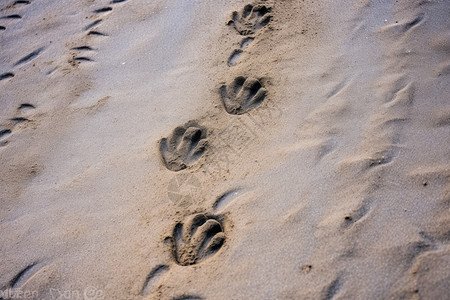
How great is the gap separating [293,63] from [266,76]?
0.75 feet

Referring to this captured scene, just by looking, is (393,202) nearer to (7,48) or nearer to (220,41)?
(220,41)

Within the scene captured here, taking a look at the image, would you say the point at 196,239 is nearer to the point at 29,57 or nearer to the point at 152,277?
the point at 152,277

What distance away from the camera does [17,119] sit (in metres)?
2.85

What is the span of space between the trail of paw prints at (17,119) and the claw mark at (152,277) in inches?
62.4

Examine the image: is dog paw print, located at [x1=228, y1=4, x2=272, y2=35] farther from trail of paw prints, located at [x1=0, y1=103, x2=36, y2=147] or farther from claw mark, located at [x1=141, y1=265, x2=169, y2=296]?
claw mark, located at [x1=141, y1=265, x2=169, y2=296]

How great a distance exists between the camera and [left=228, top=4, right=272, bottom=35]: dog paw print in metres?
3.04

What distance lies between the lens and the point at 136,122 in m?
2.65

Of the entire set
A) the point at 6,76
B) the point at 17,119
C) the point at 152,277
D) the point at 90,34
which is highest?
the point at 90,34

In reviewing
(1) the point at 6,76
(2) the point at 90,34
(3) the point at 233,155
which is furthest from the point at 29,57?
(3) the point at 233,155

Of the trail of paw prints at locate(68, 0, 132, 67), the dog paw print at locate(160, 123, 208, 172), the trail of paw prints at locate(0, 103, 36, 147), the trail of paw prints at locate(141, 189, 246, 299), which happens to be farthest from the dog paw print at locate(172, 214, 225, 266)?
the trail of paw prints at locate(68, 0, 132, 67)

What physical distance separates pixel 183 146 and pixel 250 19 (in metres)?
1.33

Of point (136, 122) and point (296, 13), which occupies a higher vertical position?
point (296, 13)

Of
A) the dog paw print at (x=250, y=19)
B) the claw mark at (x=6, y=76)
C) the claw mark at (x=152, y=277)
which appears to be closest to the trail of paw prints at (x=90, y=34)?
the claw mark at (x=6, y=76)

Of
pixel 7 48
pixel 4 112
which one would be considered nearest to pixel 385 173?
pixel 4 112
